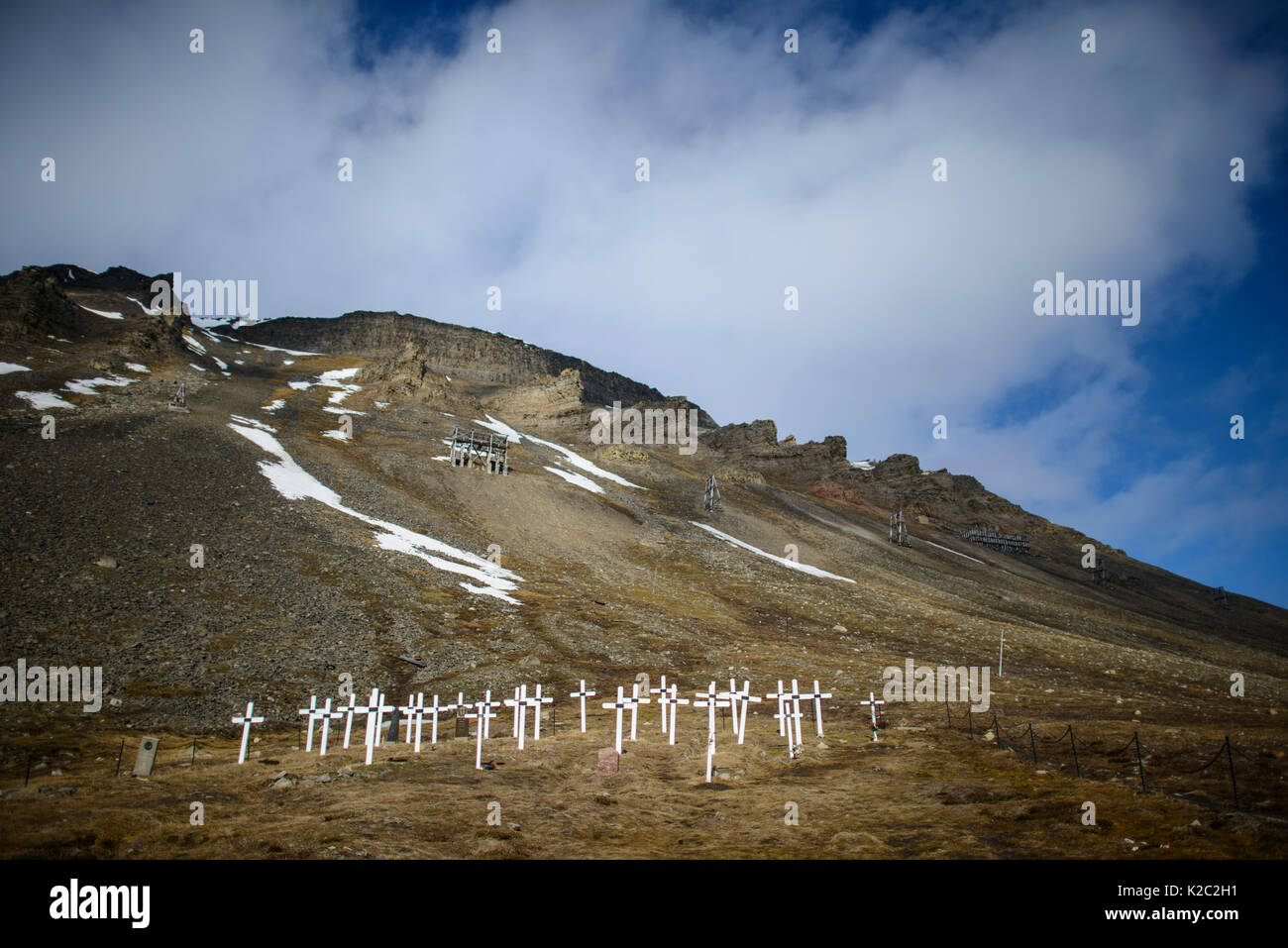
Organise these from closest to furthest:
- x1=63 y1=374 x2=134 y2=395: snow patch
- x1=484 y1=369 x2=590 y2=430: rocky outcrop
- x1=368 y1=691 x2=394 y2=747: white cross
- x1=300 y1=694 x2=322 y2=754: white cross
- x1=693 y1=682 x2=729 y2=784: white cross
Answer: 1. x1=693 y1=682 x2=729 y2=784: white cross
2. x1=300 y1=694 x2=322 y2=754: white cross
3. x1=368 y1=691 x2=394 y2=747: white cross
4. x1=63 y1=374 x2=134 y2=395: snow patch
5. x1=484 y1=369 x2=590 y2=430: rocky outcrop

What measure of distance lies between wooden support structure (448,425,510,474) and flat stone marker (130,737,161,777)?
43.7 metres

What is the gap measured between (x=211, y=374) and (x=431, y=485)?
174 ft

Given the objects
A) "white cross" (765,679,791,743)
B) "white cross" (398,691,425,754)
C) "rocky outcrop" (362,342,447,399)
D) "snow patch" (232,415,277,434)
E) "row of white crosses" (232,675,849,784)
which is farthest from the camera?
"rocky outcrop" (362,342,447,399)

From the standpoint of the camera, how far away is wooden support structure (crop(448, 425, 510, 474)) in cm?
5688

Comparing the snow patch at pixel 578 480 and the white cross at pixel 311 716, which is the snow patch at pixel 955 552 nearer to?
the snow patch at pixel 578 480

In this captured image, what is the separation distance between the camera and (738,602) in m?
39.9

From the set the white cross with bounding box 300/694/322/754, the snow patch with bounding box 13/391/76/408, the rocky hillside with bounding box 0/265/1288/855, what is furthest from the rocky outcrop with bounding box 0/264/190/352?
the white cross with bounding box 300/694/322/754

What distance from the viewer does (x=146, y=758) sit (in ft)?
40.9

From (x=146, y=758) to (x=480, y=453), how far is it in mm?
46701

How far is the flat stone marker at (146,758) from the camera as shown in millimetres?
12307

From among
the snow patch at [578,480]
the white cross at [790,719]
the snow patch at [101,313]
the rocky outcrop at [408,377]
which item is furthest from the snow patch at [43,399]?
the snow patch at [101,313]

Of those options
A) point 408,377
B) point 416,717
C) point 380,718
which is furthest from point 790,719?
point 408,377

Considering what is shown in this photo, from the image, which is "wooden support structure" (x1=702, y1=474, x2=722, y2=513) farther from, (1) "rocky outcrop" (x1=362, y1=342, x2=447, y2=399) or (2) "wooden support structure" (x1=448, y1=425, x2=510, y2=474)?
(1) "rocky outcrop" (x1=362, y1=342, x2=447, y2=399)
